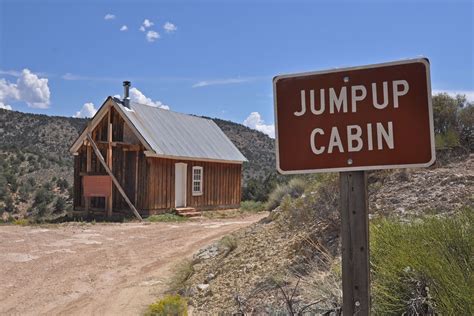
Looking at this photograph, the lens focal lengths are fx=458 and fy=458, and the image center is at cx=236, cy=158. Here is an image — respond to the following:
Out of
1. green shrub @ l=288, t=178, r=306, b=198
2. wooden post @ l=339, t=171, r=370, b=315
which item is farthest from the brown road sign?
green shrub @ l=288, t=178, r=306, b=198

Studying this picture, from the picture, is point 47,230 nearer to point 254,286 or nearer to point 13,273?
point 13,273

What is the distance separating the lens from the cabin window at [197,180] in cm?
2142

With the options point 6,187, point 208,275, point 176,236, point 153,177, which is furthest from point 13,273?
point 6,187

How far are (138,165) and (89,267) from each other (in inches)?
409

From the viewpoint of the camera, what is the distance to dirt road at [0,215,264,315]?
666 cm

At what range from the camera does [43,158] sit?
4088 centimetres

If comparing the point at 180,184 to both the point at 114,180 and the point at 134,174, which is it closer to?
the point at 134,174

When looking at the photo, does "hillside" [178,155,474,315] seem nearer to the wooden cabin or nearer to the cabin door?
the wooden cabin

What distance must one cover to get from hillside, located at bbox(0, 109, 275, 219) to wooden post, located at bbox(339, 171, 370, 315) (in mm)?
27078

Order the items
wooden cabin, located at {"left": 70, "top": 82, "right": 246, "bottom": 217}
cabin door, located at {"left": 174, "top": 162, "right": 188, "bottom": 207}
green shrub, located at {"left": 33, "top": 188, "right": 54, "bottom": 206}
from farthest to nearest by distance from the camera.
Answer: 1. green shrub, located at {"left": 33, "top": 188, "right": 54, "bottom": 206}
2. cabin door, located at {"left": 174, "top": 162, "right": 188, "bottom": 207}
3. wooden cabin, located at {"left": 70, "top": 82, "right": 246, "bottom": 217}

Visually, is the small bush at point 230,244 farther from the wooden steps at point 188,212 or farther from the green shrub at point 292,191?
the wooden steps at point 188,212

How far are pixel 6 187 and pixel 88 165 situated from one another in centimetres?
1548

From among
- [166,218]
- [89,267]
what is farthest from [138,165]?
[89,267]

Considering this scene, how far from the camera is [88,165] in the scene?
20.1m
